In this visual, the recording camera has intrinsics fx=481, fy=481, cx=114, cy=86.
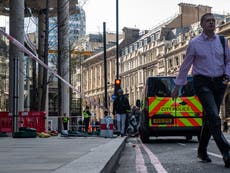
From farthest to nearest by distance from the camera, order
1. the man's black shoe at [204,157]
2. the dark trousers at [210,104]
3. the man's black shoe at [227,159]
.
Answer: the man's black shoe at [204,157] → the dark trousers at [210,104] → the man's black shoe at [227,159]

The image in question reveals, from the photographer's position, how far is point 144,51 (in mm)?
88625

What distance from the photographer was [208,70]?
6.02 meters

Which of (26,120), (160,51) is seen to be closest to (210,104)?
(26,120)

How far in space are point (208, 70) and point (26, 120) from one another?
577 inches

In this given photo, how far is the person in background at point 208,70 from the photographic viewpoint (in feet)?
19.4

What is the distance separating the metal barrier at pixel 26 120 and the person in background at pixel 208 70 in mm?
13725

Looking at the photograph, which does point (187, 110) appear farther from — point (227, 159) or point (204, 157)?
point (227, 159)

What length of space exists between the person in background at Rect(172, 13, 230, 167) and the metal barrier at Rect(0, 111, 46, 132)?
1372 centimetres

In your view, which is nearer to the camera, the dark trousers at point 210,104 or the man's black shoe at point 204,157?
the dark trousers at point 210,104

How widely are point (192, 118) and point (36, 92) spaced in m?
11.3

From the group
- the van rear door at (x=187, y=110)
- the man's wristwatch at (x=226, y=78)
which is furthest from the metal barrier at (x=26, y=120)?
the man's wristwatch at (x=226, y=78)

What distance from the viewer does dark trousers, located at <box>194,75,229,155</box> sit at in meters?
5.75

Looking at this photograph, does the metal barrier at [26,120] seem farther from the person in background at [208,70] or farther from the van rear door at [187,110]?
the person in background at [208,70]

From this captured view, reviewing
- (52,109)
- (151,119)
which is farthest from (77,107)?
(151,119)
